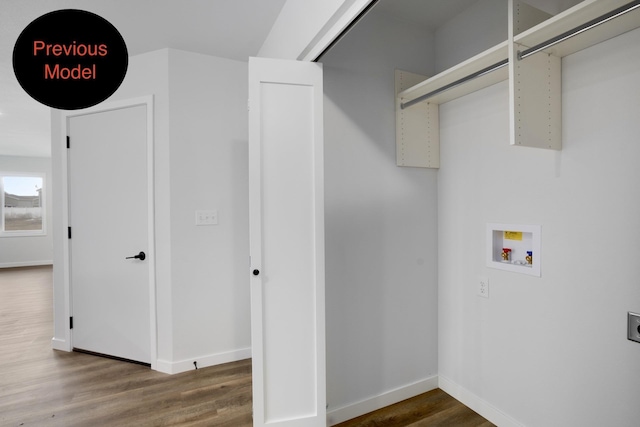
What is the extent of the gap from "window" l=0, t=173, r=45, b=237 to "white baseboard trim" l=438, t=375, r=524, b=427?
8.80 m

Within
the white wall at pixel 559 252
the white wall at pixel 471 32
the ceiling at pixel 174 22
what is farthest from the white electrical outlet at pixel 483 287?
the ceiling at pixel 174 22

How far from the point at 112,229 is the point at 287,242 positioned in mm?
1921

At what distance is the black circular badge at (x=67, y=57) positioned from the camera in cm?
148

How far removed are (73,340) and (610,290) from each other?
156 inches

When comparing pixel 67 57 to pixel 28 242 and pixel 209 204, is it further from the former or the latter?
pixel 28 242

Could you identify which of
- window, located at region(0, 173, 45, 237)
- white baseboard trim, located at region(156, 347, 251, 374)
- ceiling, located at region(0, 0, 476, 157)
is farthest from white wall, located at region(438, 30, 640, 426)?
window, located at region(0, 173, 45, 237)

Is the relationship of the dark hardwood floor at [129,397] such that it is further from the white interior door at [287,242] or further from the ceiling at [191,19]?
the ceiling at [191,19]

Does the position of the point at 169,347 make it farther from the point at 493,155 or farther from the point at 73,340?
the point at 493,155

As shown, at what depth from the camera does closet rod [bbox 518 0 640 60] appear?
1071 millimetres

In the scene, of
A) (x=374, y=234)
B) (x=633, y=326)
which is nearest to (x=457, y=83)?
(x=374, y=234)

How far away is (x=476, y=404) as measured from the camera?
1979mm

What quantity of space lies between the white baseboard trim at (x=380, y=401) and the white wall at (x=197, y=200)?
115cm

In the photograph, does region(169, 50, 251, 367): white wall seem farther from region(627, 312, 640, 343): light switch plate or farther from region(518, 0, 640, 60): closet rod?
region(627, 312, 640, 343): light switch plate

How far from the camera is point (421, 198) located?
2197 mm
